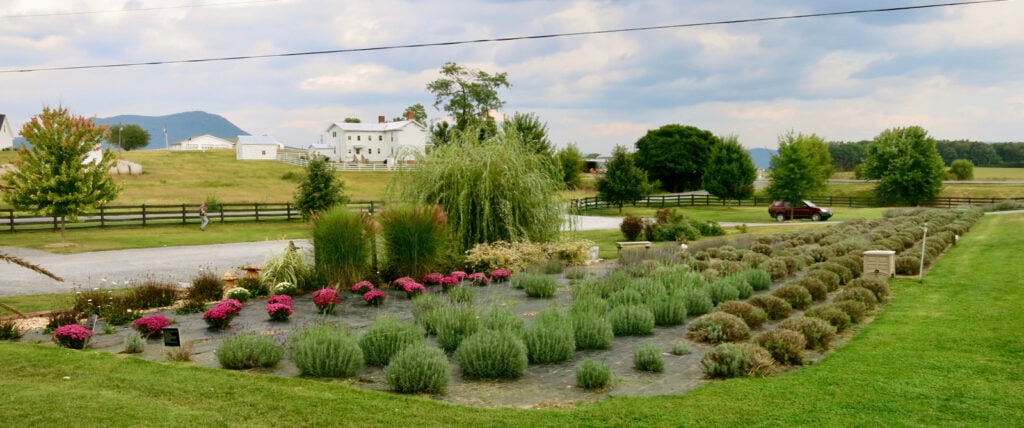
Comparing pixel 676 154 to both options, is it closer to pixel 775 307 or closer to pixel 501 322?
pixel 775 307

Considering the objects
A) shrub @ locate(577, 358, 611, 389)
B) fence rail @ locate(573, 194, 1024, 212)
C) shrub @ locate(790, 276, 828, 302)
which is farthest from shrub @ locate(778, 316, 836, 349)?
fence rail @ locate(573, 194, 1024, 212)

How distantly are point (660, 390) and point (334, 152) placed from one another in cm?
9719

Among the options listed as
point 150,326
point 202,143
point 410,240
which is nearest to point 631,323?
point 410,240

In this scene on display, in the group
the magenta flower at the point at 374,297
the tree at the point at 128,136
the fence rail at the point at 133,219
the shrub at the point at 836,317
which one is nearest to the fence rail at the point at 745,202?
the fence rail at the point at 133,219

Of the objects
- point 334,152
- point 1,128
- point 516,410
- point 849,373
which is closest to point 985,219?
point 849,373

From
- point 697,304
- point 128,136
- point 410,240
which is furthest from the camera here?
point 128,136

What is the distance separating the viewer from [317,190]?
1277 inches

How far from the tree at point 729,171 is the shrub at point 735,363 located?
45.8 metres

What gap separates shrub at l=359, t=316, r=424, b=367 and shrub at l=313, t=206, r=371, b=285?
17.9 feet

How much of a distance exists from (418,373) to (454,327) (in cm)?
A: 202

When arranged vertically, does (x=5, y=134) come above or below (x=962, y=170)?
above

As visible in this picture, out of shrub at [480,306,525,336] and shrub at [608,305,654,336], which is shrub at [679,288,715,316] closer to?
shrub at [608,305,654,336]

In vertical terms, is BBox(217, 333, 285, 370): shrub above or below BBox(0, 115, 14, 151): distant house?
below

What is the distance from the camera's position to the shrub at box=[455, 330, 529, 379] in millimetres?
7301
